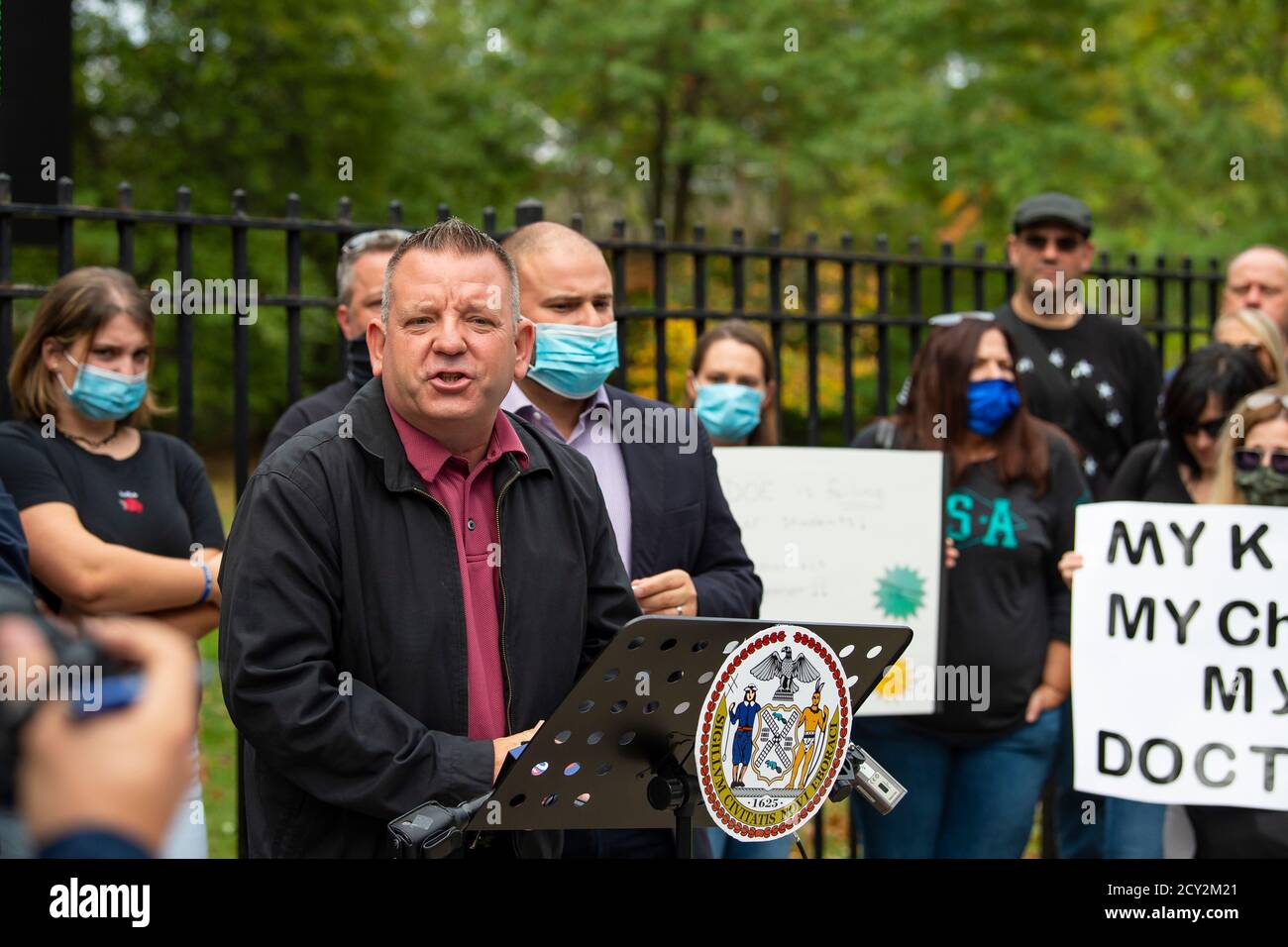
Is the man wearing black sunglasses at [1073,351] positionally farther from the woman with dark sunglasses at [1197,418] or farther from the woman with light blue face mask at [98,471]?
the woman with light blue face mask at [98,471]

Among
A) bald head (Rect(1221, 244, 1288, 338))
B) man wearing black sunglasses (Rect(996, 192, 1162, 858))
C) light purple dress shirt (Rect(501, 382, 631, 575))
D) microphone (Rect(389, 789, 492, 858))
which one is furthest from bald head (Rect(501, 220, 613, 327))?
bald head (Rect(1221, 244, 1288, 338))

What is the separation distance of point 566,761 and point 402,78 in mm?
23126

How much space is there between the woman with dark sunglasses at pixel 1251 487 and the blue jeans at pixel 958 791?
53 centimetres

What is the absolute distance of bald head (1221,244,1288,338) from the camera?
6371 millimetres

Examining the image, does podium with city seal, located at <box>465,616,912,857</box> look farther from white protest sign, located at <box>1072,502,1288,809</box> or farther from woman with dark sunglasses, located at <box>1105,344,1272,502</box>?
woman with dark sunglasses, located at <box>1105,344,1272,502</box>

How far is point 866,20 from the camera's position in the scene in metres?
21.0

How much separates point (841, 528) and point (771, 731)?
256 cm

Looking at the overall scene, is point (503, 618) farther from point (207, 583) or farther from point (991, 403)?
point (991, 403)

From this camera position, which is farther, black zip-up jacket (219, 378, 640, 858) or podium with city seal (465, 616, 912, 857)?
black zip-up jacket (219, 378, 640, 858)

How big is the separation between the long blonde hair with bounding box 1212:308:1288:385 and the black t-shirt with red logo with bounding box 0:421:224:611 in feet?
12.7

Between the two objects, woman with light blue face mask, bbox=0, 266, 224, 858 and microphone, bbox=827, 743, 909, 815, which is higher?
woman with light blue face mask, bbox=0, 266, 224, 858

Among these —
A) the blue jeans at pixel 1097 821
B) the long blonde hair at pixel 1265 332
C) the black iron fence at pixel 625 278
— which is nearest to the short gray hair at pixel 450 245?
the black iron fence at pixel 625 278

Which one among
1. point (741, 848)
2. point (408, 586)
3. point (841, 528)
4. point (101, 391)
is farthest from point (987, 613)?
point (101, 391)
